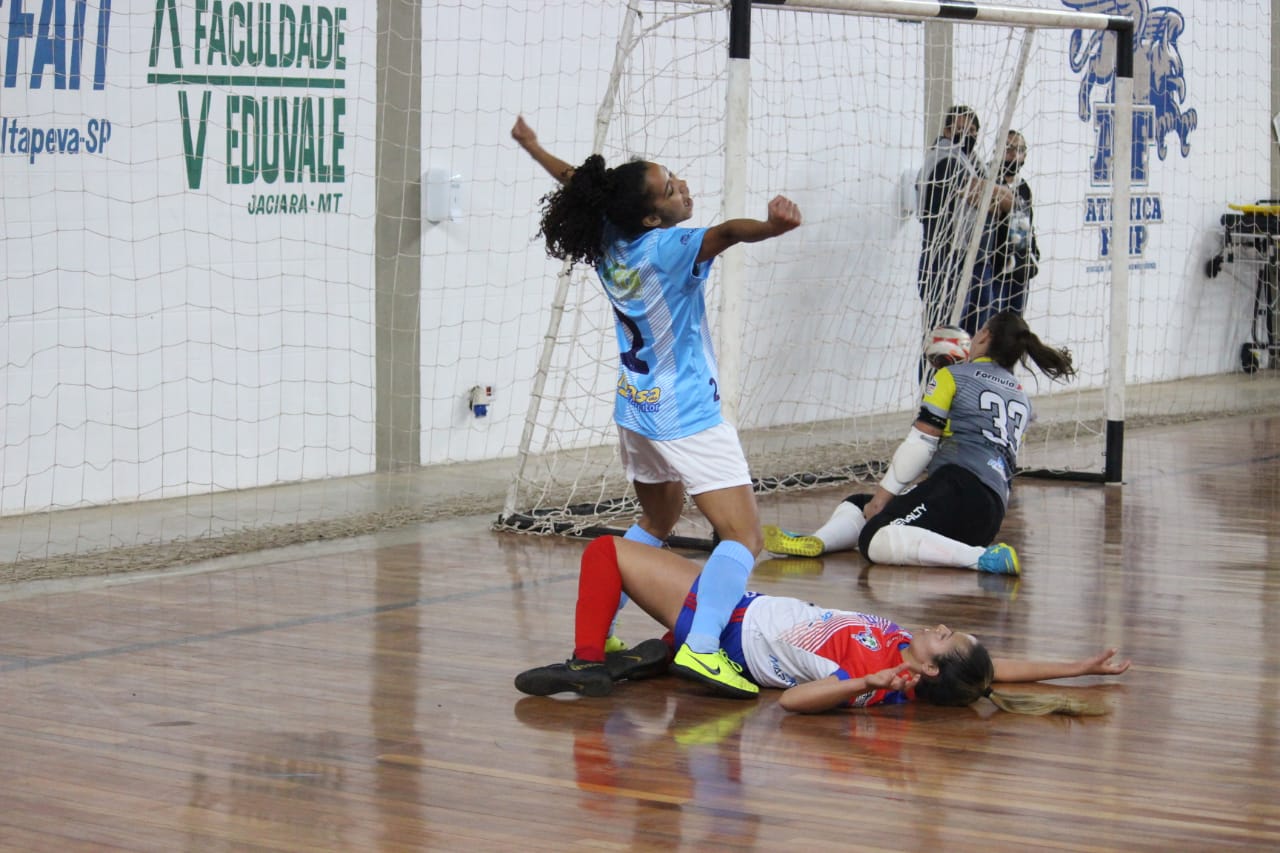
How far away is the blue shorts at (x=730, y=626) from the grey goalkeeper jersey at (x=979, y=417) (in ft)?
7.75

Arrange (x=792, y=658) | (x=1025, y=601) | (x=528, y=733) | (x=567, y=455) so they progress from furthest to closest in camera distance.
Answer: (x=567, y=455) → (x=1025, y=601) → (x=792, y=658) → (x=528, y=733)

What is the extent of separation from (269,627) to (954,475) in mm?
2784

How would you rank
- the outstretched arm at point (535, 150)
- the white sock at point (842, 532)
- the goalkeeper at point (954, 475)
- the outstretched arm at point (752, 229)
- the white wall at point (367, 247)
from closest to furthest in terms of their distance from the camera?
the outstretched arm at point (752, 229)
the outstretched arm at point (535, 150)
the goalkeeper at point (954, 475)
the white sock at point (842, 532)
the white wall at point (367, 247)

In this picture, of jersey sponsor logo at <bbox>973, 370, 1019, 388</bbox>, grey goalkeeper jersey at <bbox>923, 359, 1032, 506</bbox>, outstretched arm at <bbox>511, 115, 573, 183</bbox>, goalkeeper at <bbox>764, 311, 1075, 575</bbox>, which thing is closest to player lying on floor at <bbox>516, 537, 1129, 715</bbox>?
outstretched arm at <bbox>511, 115, 573, 183</bbox>

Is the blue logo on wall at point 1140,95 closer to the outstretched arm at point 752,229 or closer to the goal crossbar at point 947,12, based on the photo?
the goal crossbar at point 947,12

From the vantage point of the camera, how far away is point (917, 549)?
6.96m

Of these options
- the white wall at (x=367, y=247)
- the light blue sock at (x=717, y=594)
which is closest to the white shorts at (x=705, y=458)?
the light blue sock at (x=717, y=594)

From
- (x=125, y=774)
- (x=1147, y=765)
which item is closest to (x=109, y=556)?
(x=125, y=774)

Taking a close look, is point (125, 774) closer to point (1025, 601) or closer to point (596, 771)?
point (596, 771)

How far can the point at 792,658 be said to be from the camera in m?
4.90

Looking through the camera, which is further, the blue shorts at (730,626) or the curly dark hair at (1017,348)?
the curly dark hair at (1017,348)

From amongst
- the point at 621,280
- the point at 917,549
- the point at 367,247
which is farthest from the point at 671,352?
the point at 367,247

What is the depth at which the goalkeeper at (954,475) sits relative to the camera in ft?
23.0

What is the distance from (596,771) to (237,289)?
4.94 meters
